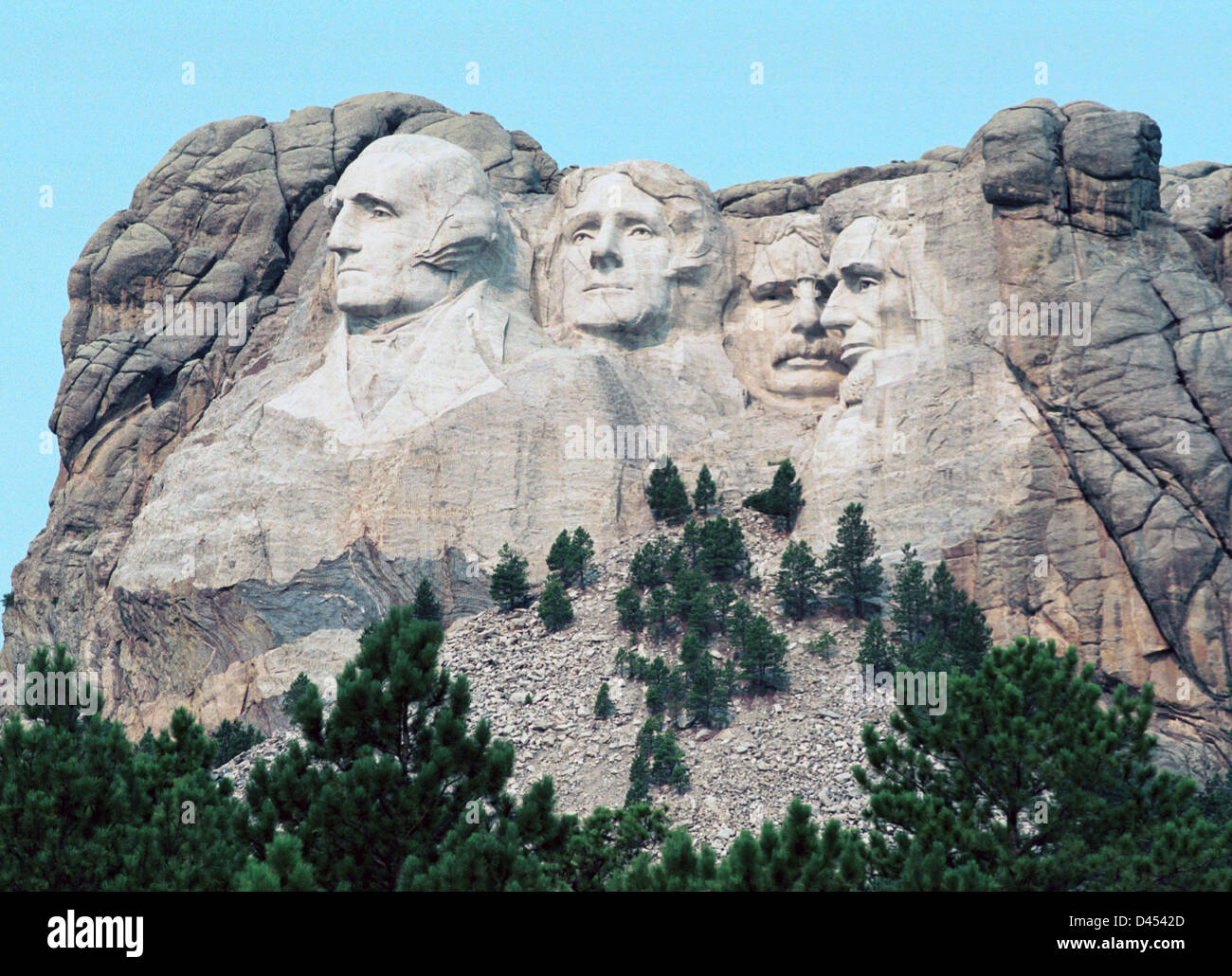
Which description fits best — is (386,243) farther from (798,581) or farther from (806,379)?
(798,581)

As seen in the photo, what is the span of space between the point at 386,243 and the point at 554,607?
8931 millimetres

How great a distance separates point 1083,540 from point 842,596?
436cm

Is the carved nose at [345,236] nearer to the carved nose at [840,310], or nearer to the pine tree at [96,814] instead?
the carved nose at [840,310]

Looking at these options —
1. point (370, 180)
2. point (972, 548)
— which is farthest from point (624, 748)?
point (370, 180)

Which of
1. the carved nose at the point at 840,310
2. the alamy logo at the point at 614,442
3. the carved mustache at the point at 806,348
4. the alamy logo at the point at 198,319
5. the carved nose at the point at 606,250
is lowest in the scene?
the alamy logo at the point at 614,442

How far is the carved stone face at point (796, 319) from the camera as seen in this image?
46.4m

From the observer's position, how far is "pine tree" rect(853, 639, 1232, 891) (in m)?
26.4

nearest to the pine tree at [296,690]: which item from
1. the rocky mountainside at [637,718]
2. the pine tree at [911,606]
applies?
the rocky mountainside at [637,718]

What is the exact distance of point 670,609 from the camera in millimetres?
39969

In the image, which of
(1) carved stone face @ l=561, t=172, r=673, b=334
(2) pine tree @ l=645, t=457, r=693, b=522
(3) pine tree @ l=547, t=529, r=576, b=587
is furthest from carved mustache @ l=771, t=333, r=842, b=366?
(3) pine tree @ l=547, t=529, r=576, b=587

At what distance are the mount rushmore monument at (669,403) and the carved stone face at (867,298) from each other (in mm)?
59

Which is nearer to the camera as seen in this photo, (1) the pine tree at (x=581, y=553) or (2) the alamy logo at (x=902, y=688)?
(2) the alamy logo at (x=902, y=688)

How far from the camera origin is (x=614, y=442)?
43531mm
